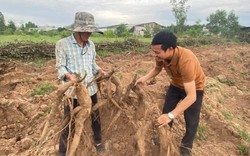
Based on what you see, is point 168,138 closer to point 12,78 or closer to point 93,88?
point 93,88

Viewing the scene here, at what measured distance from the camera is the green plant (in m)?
6.20

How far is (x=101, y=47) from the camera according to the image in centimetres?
1330

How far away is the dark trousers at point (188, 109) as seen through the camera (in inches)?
139

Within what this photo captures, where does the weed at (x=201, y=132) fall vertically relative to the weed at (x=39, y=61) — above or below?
below

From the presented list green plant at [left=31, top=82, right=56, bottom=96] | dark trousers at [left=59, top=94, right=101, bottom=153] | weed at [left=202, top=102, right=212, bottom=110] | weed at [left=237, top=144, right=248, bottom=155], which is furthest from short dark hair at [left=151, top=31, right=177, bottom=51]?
green plant at [left=31, top=82, right=56, bottom=96]

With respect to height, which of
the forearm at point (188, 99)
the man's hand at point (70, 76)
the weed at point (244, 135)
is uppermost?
the man's hand at point (70, 76)

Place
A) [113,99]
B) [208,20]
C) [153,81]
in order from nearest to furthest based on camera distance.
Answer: [113,99], [153,81], [208,20]

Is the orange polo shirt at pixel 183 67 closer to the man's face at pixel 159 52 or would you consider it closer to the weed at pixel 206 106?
the man's face at pixel 159 52

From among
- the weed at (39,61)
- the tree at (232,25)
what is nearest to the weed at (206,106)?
the weed at (39,61)

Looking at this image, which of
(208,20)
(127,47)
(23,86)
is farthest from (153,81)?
(208,20)

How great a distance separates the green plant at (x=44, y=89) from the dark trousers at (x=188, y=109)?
3.26 metres

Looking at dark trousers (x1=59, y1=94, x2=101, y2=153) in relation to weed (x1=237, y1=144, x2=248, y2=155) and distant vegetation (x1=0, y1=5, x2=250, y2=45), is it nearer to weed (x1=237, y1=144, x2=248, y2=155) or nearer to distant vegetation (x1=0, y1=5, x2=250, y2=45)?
weed (x1=237, y1=144, x2=248, y2=155)

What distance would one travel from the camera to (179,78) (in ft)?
11.1

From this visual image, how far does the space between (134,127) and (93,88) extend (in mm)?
768
